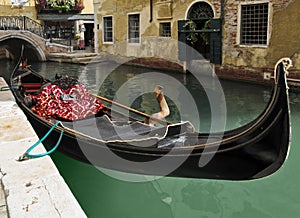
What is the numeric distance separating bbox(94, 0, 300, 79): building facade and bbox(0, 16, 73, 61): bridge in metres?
2.47

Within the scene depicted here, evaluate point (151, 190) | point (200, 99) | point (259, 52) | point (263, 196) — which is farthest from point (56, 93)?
point (259, 52)

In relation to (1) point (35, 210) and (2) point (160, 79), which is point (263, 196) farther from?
(2) point (160, 79)

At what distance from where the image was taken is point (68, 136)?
9.12ft

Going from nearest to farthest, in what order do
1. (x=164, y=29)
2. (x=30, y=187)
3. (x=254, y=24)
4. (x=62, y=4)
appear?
(x=30, y=187)
(x=254, y=24)
(x=164, y=29)
(x=62, y=4)

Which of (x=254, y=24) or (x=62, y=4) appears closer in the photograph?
(x=254, y=24)

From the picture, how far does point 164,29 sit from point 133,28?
55.9 inches

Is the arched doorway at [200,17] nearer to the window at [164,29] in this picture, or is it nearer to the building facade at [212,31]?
the building facade at [212,31]

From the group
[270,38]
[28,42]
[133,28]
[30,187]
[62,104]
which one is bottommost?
[30,187]

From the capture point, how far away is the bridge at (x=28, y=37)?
11586 millimetres

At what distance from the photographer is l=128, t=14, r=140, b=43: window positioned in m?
10.2

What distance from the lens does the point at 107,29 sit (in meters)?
11.5

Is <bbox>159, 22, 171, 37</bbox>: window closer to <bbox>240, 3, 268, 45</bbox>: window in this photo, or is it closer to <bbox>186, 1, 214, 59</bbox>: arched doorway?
<bbox>186, 1, 214, 59</bbox>: arched doorway

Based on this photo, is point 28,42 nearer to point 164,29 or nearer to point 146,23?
point 146,23

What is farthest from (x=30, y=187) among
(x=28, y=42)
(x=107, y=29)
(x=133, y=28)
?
(x=28, y=42)
